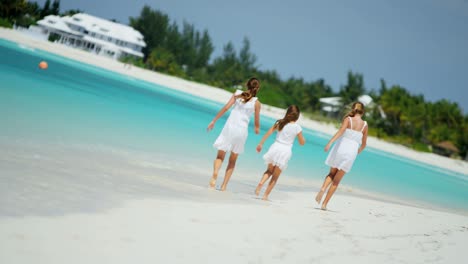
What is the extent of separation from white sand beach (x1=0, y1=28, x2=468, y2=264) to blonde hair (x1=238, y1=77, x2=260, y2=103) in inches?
54.2

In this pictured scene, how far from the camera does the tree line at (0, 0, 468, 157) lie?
64438 mm

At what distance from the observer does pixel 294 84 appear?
85188 mm

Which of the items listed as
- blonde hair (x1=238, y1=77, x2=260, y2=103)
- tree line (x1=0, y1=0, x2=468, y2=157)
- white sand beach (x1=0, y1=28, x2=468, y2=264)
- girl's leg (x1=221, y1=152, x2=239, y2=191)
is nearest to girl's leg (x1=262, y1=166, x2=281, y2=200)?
white sand beach (x1=0, y1=28, x2=468, y2=264)

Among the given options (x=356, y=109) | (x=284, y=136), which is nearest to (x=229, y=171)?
(x=284, y=136)

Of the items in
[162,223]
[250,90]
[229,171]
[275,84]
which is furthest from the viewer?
[275,84]

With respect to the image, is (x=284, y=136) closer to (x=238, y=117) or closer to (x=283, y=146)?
(x=283, y=146)

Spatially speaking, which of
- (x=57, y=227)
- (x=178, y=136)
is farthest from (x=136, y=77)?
(x=57, y=227)

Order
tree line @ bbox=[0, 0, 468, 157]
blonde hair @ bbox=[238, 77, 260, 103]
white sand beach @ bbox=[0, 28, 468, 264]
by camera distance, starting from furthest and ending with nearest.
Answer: tree line @ bbox=[0, 0, 468, 157] < blonde hair @ bbox=[238, 77, 260, 103] < white sand beach @ bbox=[0, 28, 468, 264]

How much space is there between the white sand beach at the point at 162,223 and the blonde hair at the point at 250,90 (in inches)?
54.2

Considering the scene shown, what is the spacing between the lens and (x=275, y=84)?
288 feet

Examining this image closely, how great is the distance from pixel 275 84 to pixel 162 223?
276 feet

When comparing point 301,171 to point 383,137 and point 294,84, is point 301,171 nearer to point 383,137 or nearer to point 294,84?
point 383,137

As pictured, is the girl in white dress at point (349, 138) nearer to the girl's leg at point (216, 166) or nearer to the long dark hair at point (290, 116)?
the long dark hair at point (290, 116)

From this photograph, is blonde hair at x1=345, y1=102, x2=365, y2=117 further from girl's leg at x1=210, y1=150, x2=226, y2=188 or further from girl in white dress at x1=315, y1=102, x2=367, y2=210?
girl's leg at x1=210, y1=150, x2=226, y2=188
